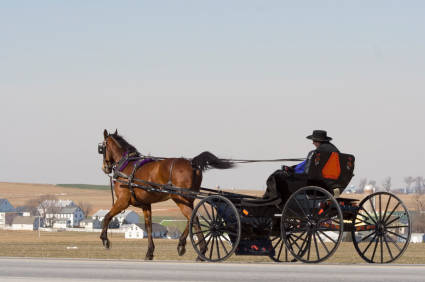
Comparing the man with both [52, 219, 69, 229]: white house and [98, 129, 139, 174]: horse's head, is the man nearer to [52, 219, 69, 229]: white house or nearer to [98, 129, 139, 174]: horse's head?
[98, 129, 139, 174]: horse's head

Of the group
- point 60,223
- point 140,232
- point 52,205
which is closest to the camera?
point 140,232

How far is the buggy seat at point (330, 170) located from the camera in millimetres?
14344

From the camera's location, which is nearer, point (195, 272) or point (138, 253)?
point (195, 272)

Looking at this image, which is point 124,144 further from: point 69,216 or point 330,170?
point 69,216

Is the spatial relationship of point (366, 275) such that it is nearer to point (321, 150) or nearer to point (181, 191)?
point (321, 150)

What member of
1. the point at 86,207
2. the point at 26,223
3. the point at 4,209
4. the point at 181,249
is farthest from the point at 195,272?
the point at 4,209

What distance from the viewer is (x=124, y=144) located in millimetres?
19016

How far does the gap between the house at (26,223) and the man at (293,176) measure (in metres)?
155

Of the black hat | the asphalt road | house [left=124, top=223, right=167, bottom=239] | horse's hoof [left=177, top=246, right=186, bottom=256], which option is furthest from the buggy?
house [left=124, top=223, right=167, bottom=239]

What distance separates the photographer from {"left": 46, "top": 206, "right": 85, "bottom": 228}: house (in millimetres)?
170625

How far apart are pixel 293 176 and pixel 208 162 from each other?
11.7ft

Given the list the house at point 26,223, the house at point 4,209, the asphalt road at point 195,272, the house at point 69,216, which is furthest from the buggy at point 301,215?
the house at point 4,209

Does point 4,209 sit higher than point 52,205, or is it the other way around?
point 52,205

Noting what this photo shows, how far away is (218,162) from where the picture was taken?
17859 mm
